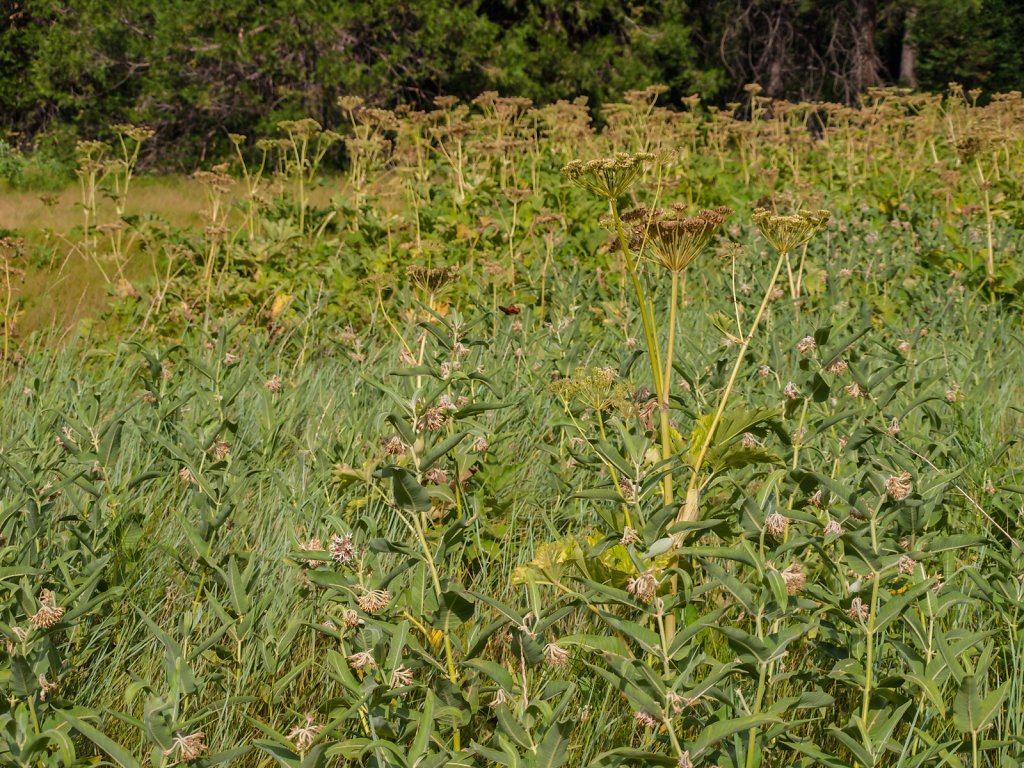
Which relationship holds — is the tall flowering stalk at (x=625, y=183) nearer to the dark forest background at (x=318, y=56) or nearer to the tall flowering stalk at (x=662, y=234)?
the tall flowering stalk at (x=662, y=234)

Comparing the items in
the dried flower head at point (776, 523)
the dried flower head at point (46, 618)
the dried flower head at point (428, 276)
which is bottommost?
the dried flower head at point (46, 618)

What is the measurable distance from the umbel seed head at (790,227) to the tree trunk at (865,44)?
15.6 metres

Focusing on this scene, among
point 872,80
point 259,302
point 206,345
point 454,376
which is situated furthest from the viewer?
point 872,80

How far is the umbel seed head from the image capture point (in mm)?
1682

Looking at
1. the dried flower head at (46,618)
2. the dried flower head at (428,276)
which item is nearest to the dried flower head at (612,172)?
the dried flower head at (428,276)

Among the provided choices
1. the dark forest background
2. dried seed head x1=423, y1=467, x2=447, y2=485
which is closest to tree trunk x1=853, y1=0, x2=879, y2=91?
the dark forest background

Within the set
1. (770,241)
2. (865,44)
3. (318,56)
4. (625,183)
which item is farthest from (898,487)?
(865,44)

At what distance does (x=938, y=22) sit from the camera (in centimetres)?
1722

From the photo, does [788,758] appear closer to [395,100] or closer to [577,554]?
[577,554]

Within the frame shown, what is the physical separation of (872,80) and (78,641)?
56.7ft

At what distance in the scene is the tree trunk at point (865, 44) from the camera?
51.5 ft

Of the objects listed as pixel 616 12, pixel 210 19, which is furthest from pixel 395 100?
pixel 616 12

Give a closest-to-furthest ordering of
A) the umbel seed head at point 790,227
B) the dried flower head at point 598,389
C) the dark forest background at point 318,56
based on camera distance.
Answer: the umbel seed head at point 790,227, the dried flower head at point 598,389, the dark forest background at point 318,56

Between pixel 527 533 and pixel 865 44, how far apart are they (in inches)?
633
